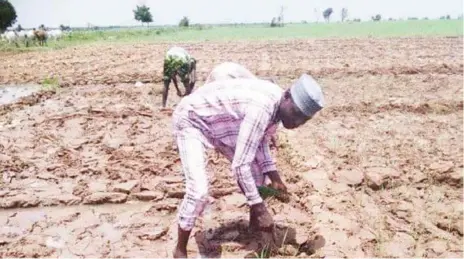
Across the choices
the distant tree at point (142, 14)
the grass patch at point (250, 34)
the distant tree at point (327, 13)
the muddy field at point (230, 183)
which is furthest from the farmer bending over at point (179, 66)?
the distant tree at point (327, 13)

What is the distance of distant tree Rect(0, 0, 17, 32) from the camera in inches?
1556

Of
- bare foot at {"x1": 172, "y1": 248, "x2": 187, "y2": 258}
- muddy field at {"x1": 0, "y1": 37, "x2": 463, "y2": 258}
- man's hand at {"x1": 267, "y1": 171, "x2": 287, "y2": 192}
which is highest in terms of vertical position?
man's hand at {"x1": 267, "y1": 171, "x2": 287, "y2": 192}

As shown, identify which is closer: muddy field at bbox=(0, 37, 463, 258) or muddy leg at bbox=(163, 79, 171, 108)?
muddy field at bbox=(0, 37, 463, 258)

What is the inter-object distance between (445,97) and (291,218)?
5760mm

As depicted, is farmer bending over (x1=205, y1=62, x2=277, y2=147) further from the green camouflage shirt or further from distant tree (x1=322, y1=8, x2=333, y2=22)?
distant tree (x1=322, y1=8, x2=333, y2=22)

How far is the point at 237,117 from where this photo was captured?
2922 mm

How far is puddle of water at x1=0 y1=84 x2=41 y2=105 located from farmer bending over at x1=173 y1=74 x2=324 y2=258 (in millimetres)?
7913

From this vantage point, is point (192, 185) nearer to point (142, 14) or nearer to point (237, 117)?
point (237, 117)

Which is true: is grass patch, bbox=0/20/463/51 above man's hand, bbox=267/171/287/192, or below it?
below

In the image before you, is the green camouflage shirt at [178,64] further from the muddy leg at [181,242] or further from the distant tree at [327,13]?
the distant tree at [327,13]

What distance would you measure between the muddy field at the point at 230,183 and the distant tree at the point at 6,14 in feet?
116

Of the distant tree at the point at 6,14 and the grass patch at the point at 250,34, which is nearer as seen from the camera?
the grass patch at the point at 250,34

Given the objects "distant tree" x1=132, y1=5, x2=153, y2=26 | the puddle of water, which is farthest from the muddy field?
"distant tree" x1=132, y1=5, x2=153, y2=26

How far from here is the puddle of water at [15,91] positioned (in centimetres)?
1009
